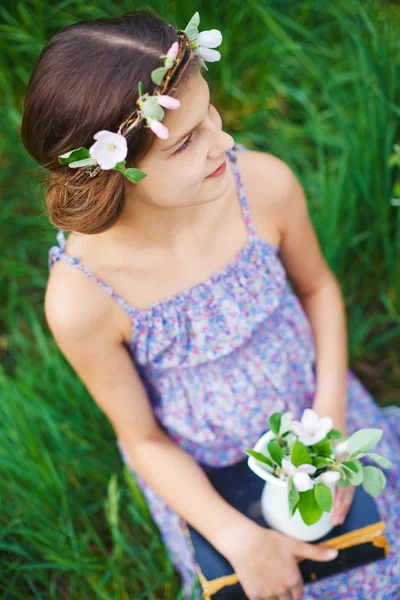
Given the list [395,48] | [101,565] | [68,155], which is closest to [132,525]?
[101,565]

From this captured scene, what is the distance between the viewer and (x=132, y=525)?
1.71 meters

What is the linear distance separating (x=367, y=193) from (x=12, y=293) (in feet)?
3.96

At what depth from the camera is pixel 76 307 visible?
120 cm

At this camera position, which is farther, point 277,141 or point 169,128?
point 277,141

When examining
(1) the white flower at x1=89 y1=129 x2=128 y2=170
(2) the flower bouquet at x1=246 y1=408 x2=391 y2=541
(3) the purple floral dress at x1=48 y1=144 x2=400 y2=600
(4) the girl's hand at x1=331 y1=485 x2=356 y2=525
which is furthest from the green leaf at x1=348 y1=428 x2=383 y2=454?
(1) the white flower at x1=89 y1=129 x2=128 y2=170

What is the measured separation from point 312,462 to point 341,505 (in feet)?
0.89

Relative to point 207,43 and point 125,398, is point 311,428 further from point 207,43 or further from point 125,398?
point 207,43

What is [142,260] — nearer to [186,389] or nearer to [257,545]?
[186,389]

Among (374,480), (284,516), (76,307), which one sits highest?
(76,307)

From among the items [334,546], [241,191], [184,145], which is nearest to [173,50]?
[184,145]

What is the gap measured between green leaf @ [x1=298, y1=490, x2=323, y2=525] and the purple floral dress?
1.27 ft

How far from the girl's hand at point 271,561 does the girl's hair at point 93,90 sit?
28.0 inches

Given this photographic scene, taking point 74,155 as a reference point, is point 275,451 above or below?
below

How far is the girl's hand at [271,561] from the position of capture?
123cm
